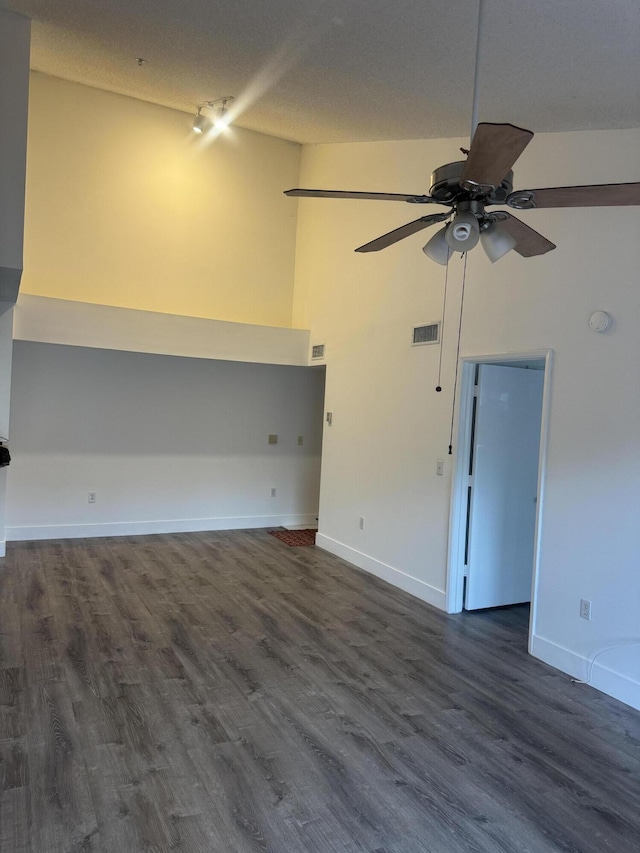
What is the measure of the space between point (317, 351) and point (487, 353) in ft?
8.59

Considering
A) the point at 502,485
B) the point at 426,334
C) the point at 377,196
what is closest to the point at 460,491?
the point at 502,485

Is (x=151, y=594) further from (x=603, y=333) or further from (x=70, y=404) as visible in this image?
(x=603, y=333)

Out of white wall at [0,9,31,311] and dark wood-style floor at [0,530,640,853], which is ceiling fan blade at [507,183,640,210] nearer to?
dark wood-style floor at [0,530,640,853]

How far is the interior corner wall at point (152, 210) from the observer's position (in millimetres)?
5816

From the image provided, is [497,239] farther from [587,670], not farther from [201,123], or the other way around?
[201,123]

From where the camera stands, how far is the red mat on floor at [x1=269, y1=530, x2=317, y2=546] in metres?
6.73

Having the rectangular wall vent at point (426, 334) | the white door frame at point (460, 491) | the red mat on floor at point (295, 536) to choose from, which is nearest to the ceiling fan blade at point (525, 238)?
the white door frame at point (460, 491)

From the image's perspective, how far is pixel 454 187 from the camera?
7.17 ft

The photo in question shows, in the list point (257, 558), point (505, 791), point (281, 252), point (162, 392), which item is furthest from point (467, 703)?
point (281, 252)

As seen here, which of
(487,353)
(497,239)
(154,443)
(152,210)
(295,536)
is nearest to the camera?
(497,239)

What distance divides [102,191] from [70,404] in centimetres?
228

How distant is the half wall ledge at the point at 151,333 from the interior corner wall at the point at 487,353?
18.7 inches

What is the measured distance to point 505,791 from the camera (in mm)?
2482

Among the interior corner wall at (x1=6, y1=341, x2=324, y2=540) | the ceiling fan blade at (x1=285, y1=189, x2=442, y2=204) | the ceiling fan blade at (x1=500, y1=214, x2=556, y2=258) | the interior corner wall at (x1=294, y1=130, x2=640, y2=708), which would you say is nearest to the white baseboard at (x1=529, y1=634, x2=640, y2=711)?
the interior corner wall at (x1=294, y1=130, x2=640, y2=708)
